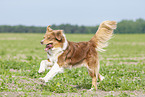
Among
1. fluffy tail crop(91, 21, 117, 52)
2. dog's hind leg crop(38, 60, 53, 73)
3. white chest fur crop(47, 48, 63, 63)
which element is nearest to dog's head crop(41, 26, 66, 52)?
white chest fur crop(47, 48, 63, 63)

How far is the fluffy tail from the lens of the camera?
8336 mm

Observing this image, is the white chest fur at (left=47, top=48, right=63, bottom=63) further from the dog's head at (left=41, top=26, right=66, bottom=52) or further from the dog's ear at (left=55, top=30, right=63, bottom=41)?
the dog's ear at (left=55, top=30, right=63, bottom=41)

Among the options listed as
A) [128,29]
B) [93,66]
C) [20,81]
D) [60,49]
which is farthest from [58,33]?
[128,29]

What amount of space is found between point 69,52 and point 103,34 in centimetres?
165

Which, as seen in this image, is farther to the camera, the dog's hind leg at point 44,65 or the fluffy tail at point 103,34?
the fluffy tail at point 103,34

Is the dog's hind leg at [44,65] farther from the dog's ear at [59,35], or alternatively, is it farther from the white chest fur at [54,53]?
the dog's ear at [59,35]

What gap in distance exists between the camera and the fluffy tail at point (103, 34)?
834 centimetres

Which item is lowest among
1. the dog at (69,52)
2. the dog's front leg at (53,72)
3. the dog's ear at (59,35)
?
the dog's front leg at (53,72)

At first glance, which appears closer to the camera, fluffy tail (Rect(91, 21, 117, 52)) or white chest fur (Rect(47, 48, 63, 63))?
white chest fur (Rect(47, 48, 63, 63))

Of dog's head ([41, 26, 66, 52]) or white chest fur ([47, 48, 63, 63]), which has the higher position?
dog's head ([41, 26, 66, 52])

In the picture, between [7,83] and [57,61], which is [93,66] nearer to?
[57,61]

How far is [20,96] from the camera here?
685cm

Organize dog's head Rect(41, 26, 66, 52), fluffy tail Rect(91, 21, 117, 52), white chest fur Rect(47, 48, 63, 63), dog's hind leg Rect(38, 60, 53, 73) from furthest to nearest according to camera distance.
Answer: fluffy tail Rect(91, 21, 117, 52)
dog's hind leg Rect(38, 60, 53, 73)
white chest fur Rect(47, 48, 63, 63)
dog's head Rect(41, 26, 66, 52)

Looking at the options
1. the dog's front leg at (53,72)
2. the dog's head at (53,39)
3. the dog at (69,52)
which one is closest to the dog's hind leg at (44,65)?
the dog at (69,52)
